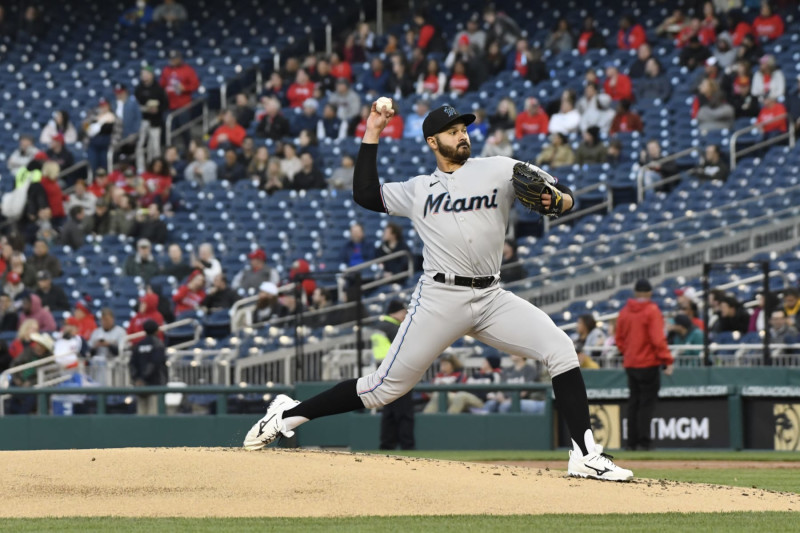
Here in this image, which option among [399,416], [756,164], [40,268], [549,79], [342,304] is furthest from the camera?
[549,79]

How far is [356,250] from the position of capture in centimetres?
2017

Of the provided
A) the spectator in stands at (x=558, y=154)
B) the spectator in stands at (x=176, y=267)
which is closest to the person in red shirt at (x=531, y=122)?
the spectator in stands at (x=558, y=154)

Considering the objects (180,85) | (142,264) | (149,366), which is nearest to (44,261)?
(142,264)

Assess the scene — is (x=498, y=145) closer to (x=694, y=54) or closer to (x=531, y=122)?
(x=531, y=122)

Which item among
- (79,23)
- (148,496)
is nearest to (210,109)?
(79,23)

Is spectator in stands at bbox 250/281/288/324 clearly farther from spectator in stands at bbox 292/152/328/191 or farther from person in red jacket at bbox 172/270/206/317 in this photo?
spectator in stands at bbox 292/152/328/191

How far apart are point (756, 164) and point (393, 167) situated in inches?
202

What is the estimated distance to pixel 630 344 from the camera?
47.0 ft

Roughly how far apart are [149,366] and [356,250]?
4342 millimetres

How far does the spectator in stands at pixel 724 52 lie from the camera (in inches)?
853

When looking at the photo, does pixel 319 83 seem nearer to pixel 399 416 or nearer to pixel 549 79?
pixel 549 79

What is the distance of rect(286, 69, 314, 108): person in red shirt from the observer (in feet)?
81.0

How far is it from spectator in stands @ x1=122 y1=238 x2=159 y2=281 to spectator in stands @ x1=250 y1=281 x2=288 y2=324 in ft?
9.13

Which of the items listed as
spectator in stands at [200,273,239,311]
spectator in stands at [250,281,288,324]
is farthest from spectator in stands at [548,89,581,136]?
spectator in stands at [250,281,288,324]
